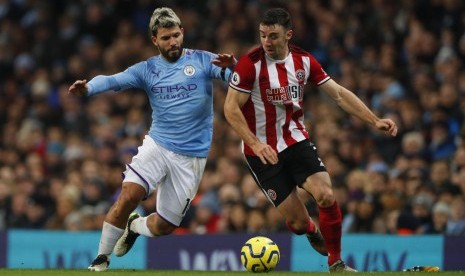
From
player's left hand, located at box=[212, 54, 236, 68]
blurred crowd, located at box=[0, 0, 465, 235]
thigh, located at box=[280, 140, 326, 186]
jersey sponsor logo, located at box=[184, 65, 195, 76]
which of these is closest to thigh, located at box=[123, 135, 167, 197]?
jersey sponsor logo, located at box=[184, 65, 195, 76]

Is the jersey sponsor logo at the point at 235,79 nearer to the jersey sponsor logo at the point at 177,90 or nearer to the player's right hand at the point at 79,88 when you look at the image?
the jersey sponsor logo at the point at 177,90

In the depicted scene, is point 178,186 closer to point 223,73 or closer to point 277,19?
point 223,73

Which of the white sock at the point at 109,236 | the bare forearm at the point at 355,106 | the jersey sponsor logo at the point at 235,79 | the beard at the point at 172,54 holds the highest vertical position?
the beard at the point at 172,54

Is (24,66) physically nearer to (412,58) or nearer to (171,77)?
(412,58)

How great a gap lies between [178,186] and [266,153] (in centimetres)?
134

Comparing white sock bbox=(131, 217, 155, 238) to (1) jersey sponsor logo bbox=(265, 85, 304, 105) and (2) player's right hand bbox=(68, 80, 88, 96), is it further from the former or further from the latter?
(1) jersey sponsor logo bbox=(265, 85, 304, 105)

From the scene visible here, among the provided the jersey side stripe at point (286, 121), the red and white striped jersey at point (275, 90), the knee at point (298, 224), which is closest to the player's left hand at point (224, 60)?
the red and white striped jersey at point (275, 90)

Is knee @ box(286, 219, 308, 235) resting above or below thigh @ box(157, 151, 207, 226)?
below

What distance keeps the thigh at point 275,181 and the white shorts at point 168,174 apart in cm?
69

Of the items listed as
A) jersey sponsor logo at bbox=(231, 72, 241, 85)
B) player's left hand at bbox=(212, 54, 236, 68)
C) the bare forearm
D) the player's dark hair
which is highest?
the player's dark hair

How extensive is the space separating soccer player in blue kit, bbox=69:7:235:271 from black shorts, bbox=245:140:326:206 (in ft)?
2.26

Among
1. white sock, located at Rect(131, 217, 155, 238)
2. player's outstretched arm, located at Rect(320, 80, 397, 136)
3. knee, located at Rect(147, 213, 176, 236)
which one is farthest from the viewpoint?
white sock, located at Rect(131, 217, 155, 238)

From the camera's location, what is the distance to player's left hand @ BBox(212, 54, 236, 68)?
10539 mm

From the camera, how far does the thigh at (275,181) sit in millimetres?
10445
